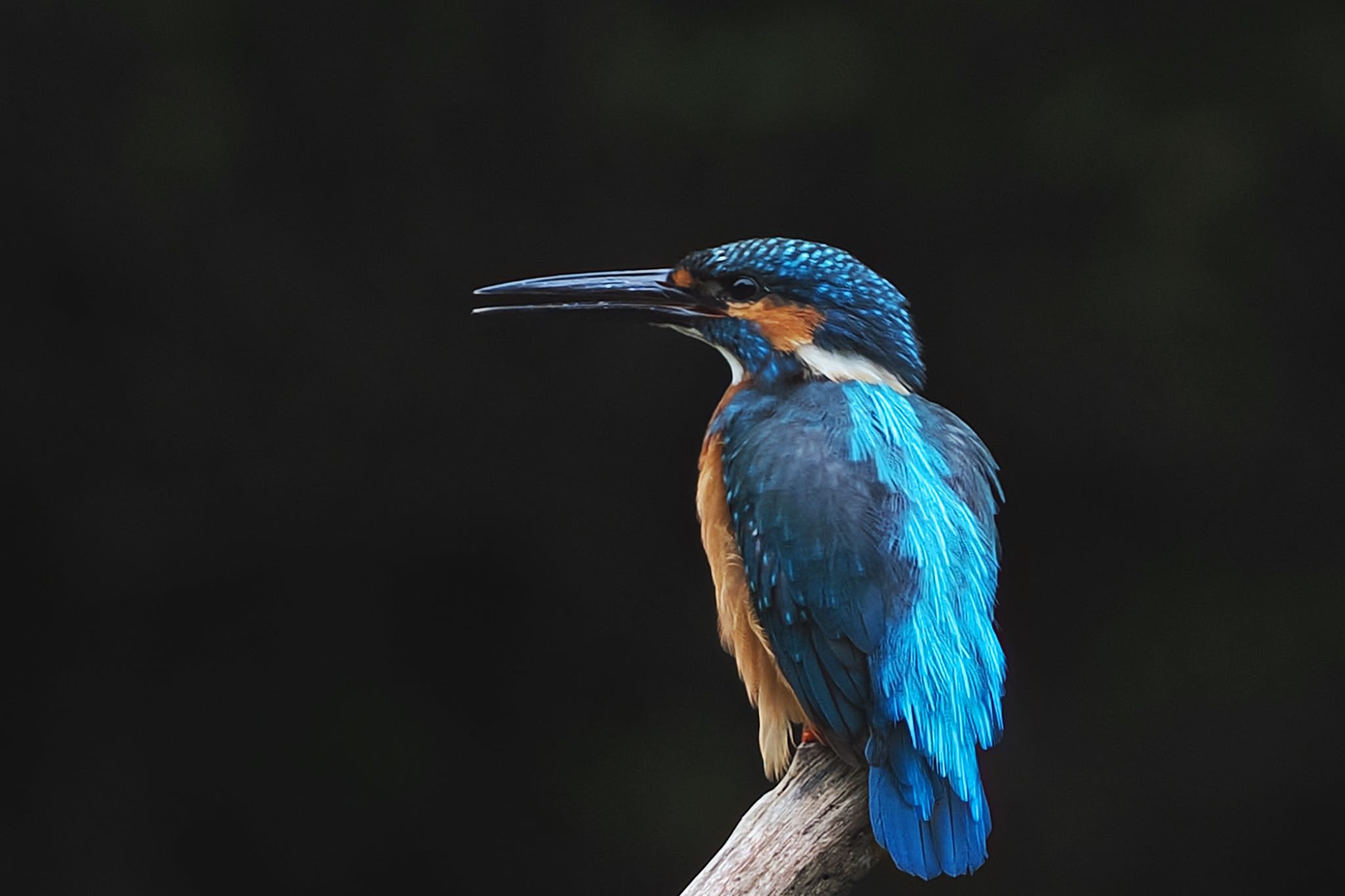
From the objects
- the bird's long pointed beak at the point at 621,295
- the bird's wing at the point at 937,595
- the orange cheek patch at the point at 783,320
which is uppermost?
the bird's long pointed beak at the point at 621,295

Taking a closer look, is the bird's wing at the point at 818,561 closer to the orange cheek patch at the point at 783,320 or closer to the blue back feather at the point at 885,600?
the blue back feather at the point at 885,600

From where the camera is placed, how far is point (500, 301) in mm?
2994

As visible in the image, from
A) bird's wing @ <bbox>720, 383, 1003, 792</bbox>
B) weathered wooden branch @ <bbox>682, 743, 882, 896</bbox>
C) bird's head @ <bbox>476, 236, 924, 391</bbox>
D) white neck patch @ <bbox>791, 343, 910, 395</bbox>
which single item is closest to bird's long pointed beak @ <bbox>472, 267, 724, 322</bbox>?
bird's head @ <bbox>476, 236, 924, 391</bbox>

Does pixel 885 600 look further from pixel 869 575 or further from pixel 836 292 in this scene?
pixel 836 292

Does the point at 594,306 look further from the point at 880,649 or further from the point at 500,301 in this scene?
the point at 500,301

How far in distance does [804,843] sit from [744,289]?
0.68 m

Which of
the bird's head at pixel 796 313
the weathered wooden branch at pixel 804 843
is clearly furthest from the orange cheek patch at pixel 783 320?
the weathered wooden branch at pixel 804 843

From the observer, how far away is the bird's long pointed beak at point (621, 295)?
1975mm

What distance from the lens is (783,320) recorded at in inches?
76.1

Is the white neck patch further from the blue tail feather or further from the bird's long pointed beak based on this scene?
the blue tail feather

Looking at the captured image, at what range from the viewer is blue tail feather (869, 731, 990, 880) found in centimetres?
160

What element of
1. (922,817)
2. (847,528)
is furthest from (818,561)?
(922,817)

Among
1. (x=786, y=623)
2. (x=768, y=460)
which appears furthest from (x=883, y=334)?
(x=786, y=623)

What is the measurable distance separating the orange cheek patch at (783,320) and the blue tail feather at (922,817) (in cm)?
52
